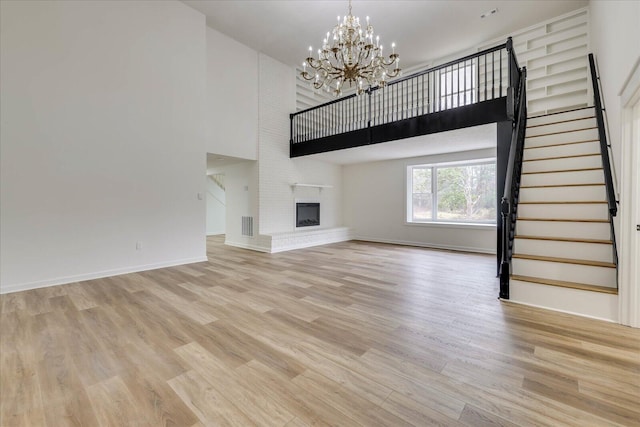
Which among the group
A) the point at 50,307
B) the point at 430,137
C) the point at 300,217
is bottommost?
the point at 50,307

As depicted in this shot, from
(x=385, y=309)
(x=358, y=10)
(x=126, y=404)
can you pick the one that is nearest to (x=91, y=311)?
(x=126, y=404)

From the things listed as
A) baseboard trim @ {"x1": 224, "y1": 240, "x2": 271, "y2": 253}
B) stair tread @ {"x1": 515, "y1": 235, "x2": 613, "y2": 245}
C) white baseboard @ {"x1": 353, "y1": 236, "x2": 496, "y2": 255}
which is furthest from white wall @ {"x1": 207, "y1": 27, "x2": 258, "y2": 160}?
stair tread @ {"x1": 515, "y1": 235, "x2": 613, "y2": 245}

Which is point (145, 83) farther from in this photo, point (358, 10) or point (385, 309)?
point (385, 309)

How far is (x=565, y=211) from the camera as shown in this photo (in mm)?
3154

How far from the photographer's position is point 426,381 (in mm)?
1633

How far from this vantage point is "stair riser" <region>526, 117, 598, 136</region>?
4.05 metres

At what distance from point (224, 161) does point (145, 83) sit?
2.36 meters

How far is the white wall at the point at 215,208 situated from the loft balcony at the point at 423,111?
4.32 meters

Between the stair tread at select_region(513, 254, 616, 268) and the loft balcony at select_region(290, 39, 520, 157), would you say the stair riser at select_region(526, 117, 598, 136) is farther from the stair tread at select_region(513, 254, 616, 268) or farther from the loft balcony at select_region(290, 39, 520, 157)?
the stair tread at select_region(513, 254, 616, 268)

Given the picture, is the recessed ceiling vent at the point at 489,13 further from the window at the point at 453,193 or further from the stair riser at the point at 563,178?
the stair riser at the point at 563,178

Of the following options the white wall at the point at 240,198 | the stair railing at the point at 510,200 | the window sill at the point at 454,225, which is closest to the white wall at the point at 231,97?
the white wall at the point at 240,198

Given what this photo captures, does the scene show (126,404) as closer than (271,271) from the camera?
Yes

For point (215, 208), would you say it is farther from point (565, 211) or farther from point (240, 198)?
point (565, 211)

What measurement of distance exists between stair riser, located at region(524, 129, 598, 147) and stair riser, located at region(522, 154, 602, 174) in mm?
532
